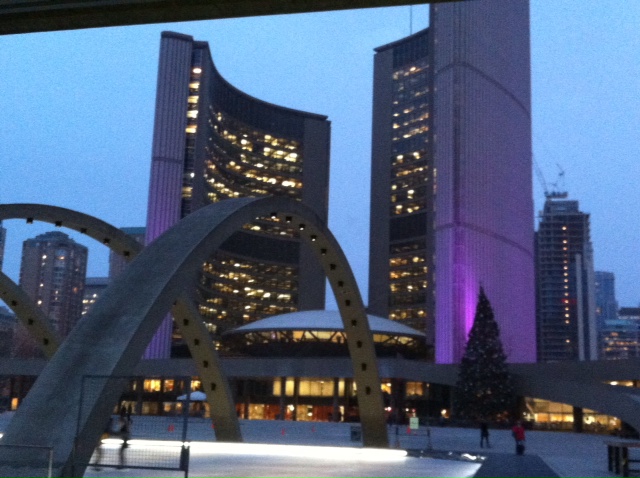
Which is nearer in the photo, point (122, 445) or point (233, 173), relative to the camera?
point (122, 445)

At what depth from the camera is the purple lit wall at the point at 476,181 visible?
96938mm

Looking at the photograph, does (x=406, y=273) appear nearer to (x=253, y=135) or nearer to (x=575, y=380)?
(x=253, y=135)

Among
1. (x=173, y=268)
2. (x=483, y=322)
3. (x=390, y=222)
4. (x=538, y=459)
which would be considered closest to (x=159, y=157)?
(x=390, y=222)

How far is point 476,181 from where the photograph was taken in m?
99.8

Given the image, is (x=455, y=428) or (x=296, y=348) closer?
(x=455, y=428)

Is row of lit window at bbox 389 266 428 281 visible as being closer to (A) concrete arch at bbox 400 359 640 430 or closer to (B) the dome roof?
(B) the dome roof

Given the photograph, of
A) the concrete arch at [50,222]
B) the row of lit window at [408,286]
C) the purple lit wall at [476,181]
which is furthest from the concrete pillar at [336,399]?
the row of lit window at [408,286]

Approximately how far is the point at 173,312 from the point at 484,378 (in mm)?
42575

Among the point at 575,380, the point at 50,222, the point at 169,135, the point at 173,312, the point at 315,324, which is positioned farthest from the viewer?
the point at 169,135

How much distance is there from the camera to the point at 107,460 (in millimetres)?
22609

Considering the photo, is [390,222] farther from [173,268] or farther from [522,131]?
[173,268]

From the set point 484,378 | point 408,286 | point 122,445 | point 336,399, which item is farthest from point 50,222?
point 408,286

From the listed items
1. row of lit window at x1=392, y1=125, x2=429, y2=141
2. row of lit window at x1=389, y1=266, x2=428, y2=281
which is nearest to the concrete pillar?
row of lit window at x1=389, y1=266, x2=428, y2=281

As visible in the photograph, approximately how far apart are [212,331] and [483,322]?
72499 millimetres
